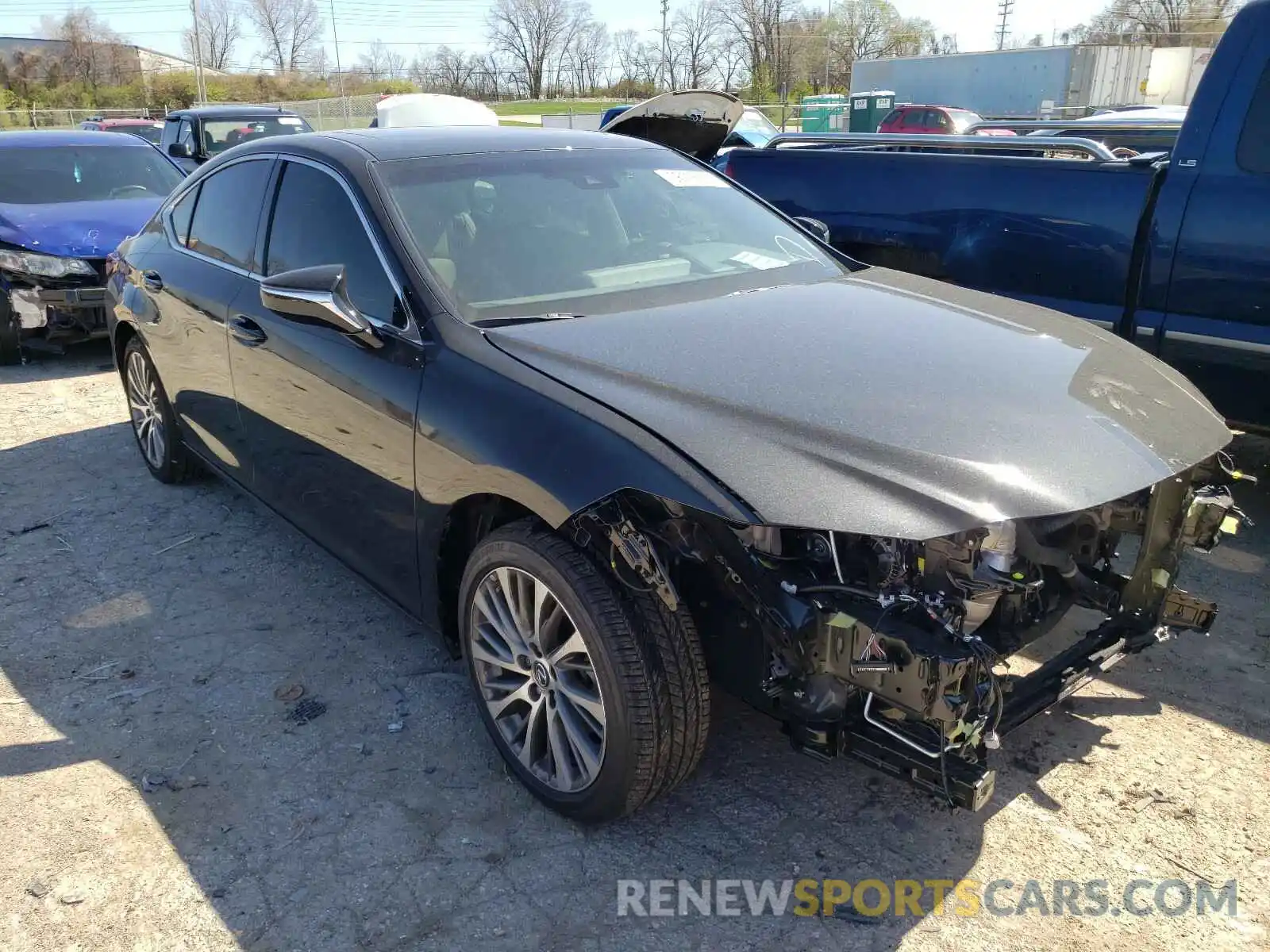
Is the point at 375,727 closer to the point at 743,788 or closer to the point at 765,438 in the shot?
the point at 743,788

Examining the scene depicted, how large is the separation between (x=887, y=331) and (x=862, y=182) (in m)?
2.78

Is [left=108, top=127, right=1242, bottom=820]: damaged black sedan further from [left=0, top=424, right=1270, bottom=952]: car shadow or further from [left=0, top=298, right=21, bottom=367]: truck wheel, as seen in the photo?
[left=0, top=298, right=21, bottom=367]: truck wheel

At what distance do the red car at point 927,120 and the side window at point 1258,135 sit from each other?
17076 millimetres

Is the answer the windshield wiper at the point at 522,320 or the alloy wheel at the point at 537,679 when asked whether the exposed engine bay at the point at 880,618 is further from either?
the windshield wiper at the point at 522,320

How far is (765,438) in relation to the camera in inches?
93.3

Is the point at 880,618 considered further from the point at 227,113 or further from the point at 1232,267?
the point at 227,113

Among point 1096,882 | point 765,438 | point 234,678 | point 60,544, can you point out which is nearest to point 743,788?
point 1096,882

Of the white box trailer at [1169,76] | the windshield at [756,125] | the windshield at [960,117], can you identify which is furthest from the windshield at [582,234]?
the white box trailer at [1169,76]

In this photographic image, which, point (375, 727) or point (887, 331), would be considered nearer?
point (887, 331)

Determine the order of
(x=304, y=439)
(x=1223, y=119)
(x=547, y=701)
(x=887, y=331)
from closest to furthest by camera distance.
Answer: (x=547, y=701)
(x=887, y=331)
(x=304, y=439)
(x=1223, y=119)

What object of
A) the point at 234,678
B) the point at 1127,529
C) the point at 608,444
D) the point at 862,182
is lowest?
the point at 234,678

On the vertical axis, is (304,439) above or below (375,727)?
above

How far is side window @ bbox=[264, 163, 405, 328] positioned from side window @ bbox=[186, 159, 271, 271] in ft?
0.71

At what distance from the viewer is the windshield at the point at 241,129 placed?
14.2 m
